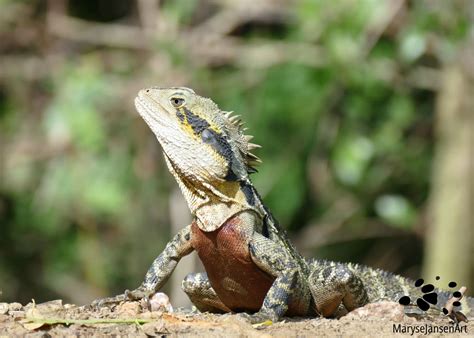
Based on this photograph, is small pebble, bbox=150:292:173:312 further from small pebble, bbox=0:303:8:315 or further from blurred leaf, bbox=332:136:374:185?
blurred leaf, bbox=332:136:374:185

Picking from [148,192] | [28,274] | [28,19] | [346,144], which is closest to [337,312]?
[346,144]

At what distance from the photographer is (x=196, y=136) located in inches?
→ 214

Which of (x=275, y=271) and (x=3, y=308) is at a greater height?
(x=275, y=271)

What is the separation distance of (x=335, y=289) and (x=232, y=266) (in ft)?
1.99

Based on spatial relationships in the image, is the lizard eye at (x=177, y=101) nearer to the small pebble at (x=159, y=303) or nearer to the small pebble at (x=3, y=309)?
the small pebble at (x=159, y=303)

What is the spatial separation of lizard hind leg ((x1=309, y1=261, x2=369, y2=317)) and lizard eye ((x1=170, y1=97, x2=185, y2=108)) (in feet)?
4.16

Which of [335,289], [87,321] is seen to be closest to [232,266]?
[335,289]

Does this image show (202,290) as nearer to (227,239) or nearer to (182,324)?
(227,239)

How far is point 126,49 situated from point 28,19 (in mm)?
1347

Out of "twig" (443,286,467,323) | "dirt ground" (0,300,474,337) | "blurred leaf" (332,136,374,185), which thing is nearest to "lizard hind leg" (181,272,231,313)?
"dirt ground" (0,300,474,337)

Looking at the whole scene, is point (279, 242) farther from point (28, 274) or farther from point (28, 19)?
point (28, 274)

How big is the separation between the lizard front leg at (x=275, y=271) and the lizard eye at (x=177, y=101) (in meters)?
0.91

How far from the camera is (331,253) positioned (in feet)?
42.8

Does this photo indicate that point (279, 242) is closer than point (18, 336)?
No
